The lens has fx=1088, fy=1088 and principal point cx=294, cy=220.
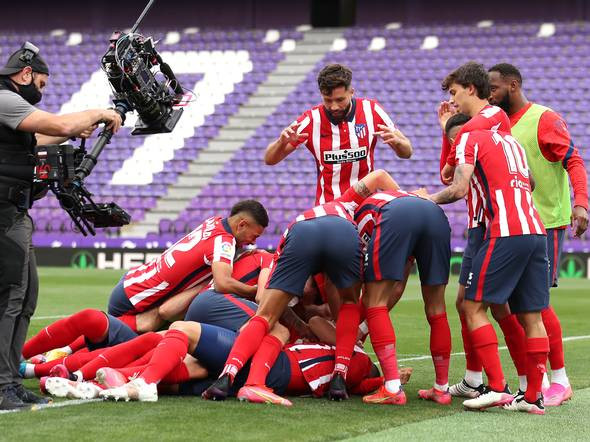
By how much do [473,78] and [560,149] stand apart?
1013mm

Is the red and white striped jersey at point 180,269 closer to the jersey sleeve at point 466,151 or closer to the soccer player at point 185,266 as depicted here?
the soccer player at point 185,266

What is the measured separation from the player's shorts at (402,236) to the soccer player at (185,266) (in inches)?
42.3

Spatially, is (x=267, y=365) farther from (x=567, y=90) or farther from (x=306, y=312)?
(x=567, y=90)

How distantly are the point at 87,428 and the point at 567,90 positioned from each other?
21.7 meters

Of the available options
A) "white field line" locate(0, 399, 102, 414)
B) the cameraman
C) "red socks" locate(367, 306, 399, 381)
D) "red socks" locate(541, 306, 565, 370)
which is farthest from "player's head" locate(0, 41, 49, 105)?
"red socks" locate(541, 306, 565, 370)

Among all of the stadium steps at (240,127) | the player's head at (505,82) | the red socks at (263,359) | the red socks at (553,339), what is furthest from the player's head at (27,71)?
the stadium steps at (240,127)

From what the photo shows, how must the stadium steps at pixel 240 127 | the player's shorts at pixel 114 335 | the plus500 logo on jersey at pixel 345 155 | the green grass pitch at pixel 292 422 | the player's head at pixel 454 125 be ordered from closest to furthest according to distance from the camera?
1. the green grass pitch at pixel 292 422
2. the player's shorts at pixel 114 335
3. the player's head at pixel 454 125
4. the plus500 logo on jersey at pixel 345 155
5. the stadium steps at pixel 240 127

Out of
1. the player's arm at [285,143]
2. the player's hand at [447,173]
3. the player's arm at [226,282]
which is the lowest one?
the player's arm at [226,282]

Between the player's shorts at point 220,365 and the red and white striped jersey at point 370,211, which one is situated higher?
the red and white striped jersey at point 370,211

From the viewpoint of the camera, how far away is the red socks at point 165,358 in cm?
561

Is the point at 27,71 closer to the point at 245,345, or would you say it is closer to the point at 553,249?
the point at 245,345

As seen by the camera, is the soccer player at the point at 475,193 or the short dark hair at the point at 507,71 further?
the short dark hair at the point at 507,71

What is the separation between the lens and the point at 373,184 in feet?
21.2

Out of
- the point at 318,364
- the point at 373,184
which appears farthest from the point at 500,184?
the point at 318,364
